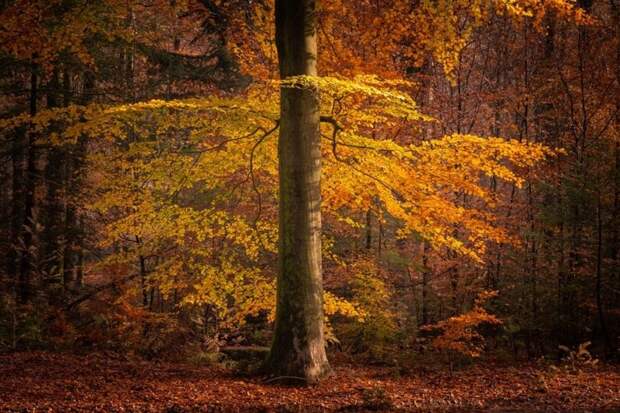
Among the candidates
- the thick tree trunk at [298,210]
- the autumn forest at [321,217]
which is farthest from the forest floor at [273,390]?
the thick tree trunk at [298,210]

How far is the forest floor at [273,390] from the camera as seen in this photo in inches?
240

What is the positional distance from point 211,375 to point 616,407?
18.4 feet

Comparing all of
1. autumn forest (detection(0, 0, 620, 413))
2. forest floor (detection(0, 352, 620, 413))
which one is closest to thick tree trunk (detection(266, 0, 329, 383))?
autumn forest (detection(0, 0, 620, 413))

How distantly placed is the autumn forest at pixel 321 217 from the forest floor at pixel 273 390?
0.18 ft

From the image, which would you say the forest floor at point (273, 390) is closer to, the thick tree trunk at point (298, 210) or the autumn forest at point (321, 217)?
the autumn forest at point (321, 217)

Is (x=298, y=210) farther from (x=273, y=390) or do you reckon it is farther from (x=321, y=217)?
(x=321, y=217)

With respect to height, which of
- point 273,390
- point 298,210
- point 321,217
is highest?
point 321,217

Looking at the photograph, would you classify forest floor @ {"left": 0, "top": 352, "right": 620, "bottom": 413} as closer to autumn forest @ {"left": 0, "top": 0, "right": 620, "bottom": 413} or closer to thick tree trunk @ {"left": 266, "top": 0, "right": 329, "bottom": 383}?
autumn forest @ {"left": 0, "top": 0, "right": 620, "bottom": 413}

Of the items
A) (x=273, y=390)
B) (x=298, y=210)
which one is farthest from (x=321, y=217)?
(x=273, y=390)

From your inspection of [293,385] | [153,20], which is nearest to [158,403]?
[293,385]

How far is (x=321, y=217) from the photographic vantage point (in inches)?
413

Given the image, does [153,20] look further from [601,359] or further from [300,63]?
[601,359]

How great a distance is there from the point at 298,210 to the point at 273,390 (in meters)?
2.55

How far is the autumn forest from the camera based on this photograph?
729 centimetres
